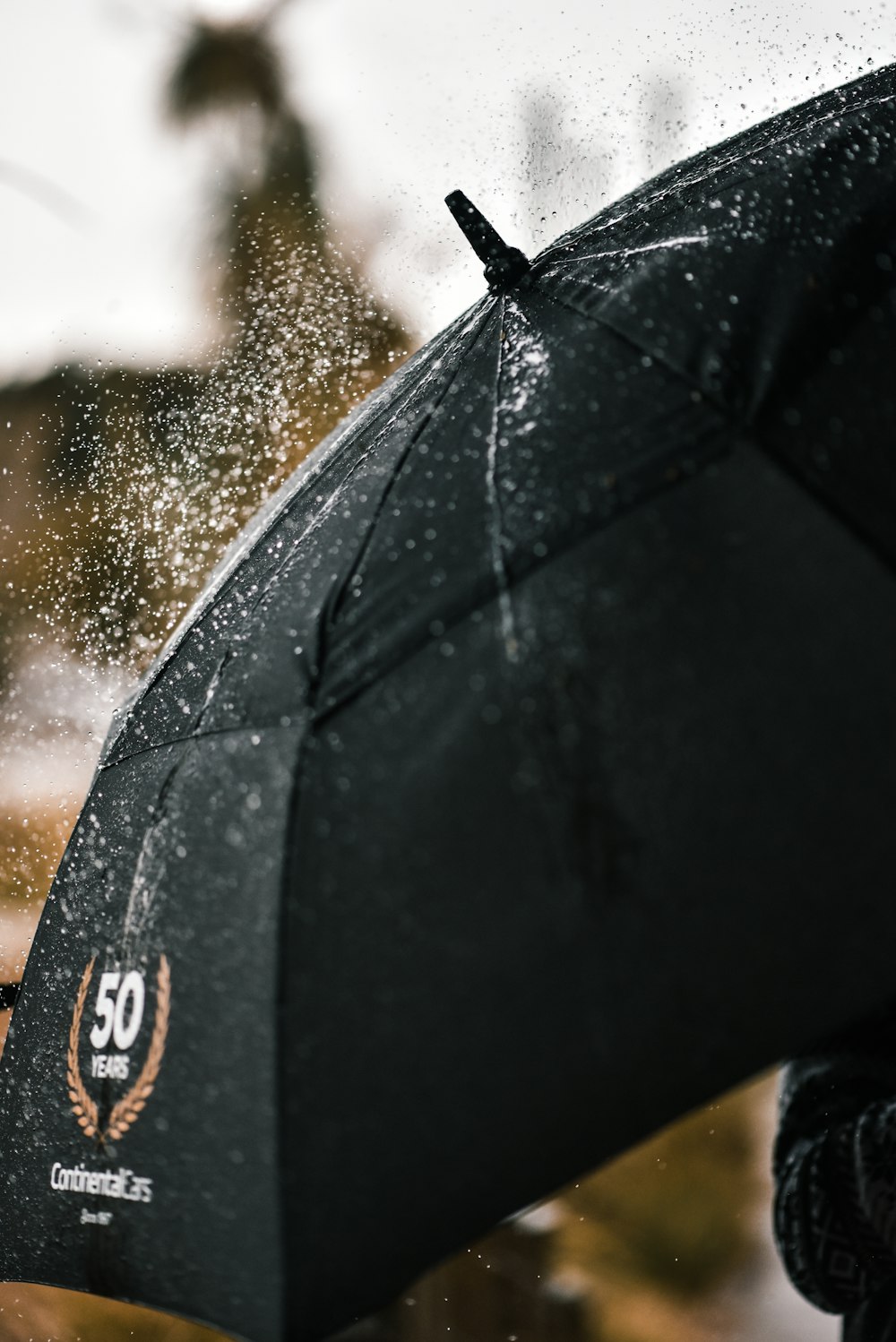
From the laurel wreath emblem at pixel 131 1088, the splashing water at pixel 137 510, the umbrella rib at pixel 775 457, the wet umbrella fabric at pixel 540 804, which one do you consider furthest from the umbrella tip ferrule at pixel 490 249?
the splashing water at pixel 137 510

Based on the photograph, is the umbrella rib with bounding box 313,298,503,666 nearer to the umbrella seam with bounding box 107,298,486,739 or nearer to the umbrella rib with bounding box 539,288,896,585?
the umbrella seam with bounding box 107,298,486,739

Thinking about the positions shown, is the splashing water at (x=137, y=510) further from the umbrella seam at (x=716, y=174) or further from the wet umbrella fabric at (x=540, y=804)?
the wet umbrella fabric at (x=540, y=804)

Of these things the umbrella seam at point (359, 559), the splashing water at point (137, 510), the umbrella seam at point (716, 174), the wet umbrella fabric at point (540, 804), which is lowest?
the wet umbrella fabric at point (540, 804)

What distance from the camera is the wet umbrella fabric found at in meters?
0.99

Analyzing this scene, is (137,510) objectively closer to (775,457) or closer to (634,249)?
(634,249)

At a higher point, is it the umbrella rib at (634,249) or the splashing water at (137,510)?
the splashing water at (137,510)

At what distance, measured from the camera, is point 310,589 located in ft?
4.47

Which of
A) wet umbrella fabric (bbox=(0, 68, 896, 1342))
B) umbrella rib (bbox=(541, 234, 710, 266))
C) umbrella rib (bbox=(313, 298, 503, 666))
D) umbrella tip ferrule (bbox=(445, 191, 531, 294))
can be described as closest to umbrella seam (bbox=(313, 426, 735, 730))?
wet umbrella fabric (bbox=(0, 68, 896, 1342))

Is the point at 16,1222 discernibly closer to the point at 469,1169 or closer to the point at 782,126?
the point at 469,1169

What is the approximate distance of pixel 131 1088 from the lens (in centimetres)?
133

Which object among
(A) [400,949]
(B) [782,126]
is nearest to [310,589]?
(A) [400,949]

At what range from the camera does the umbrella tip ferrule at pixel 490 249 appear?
157 cm

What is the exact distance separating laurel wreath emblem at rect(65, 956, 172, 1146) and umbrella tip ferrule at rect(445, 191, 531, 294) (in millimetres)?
902

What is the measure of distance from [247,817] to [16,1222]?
660 mm
